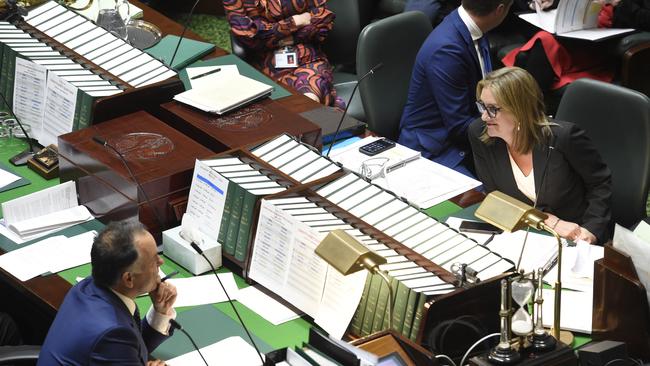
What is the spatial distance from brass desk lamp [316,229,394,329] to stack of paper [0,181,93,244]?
55.1 inches

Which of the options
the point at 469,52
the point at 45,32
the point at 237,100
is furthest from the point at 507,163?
the point at 45,32

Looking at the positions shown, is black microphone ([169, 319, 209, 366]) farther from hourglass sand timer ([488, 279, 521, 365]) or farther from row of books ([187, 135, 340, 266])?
hourglass sand timer ([488, 279, 521, 365])

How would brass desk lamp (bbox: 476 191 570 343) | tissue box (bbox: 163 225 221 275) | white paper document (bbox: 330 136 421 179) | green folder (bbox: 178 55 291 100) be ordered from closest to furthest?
brass desk lamp (bbox: 476 191 570 343), tissue box (bbox: 163 225 221 275), white paper document (bbox: 330 136 421 179), green folder (bbox: 178 55 291 100)

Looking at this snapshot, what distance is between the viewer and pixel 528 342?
2.77 metres

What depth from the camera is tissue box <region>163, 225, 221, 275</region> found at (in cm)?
348

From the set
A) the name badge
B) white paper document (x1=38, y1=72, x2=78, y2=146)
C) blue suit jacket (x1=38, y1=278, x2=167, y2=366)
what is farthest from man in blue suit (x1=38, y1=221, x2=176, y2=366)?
the name badge

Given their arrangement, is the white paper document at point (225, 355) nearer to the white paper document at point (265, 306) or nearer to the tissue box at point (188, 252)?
the white paper document at point (265, 306)

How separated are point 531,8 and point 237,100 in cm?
255

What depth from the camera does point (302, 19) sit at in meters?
5.43

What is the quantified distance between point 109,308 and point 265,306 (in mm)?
615

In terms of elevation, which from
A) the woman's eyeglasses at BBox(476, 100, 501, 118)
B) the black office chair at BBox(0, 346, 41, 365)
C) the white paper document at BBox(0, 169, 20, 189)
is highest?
the woman's eyeglasses at BBox(476, 100, 501, 118)

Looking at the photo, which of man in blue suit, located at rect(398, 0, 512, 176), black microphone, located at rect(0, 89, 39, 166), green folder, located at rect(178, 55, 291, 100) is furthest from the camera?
green folder, located at rect(178, 55, 291, 100)

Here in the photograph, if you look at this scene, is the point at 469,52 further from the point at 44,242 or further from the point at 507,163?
the point at 44,242

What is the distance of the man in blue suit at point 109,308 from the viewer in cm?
277
